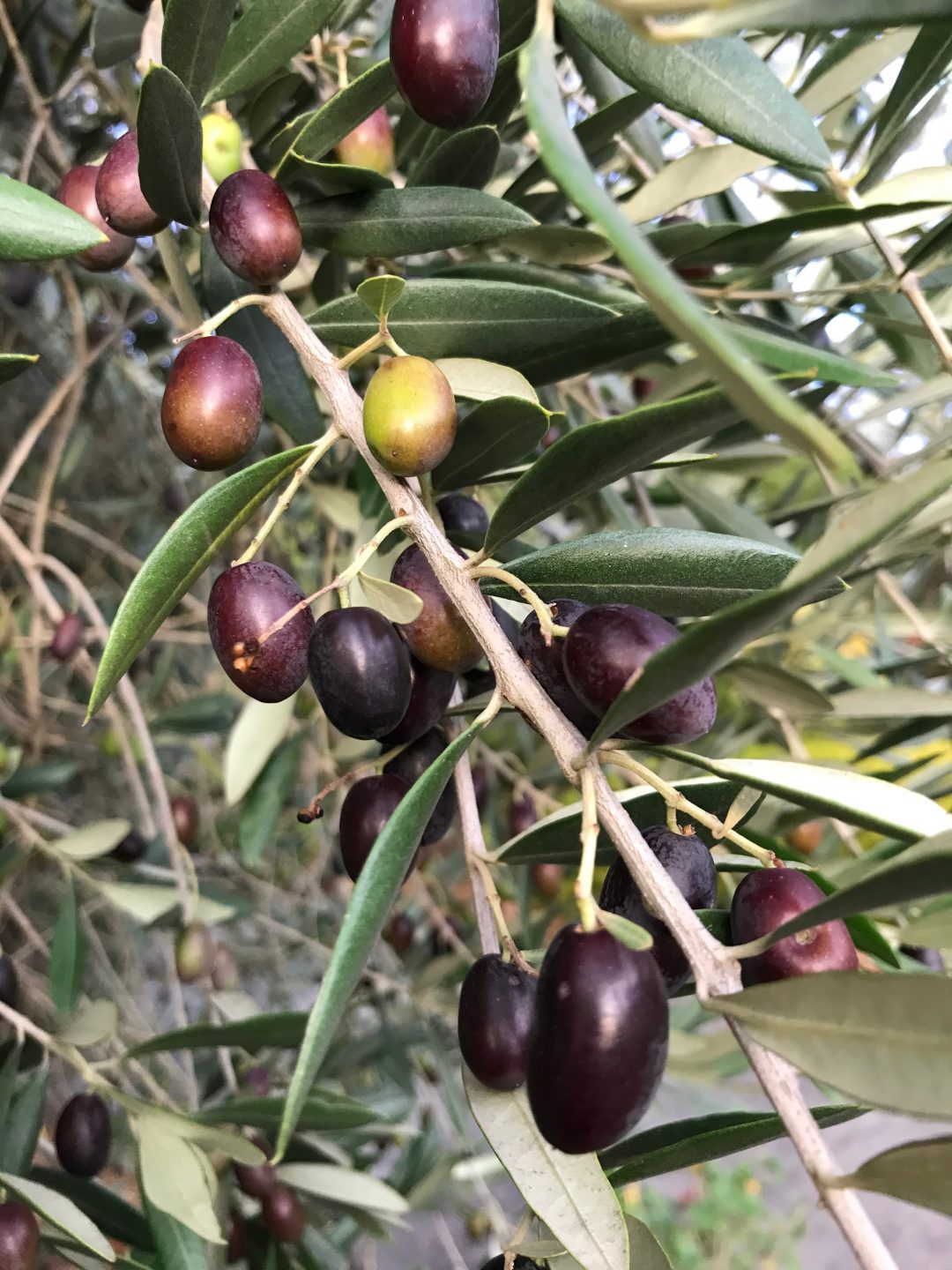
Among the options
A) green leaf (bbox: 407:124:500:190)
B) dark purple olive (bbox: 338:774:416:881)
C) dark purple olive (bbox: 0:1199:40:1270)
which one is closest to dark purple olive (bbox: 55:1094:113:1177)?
dark purple olive (bbox: 0:1199:40:1270)

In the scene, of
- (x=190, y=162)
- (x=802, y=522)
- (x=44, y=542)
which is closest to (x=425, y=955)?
(x=802, y=522)

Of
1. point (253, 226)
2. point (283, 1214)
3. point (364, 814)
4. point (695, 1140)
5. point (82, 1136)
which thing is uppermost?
point (253, 226)

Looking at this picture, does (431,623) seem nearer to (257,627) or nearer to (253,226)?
(257,627)

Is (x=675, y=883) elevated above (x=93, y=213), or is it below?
below

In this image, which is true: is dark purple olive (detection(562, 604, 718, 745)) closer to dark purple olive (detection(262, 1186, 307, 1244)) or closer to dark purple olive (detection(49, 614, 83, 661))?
dark purple olive (detection(262, 1186, 307, 1244))

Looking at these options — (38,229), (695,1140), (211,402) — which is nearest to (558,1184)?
(695,1140)

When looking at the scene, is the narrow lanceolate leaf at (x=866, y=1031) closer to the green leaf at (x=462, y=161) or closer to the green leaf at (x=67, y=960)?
the green leaf at (x=462, y=161)

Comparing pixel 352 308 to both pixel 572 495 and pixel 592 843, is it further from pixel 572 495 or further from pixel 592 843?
pixel 592 843
